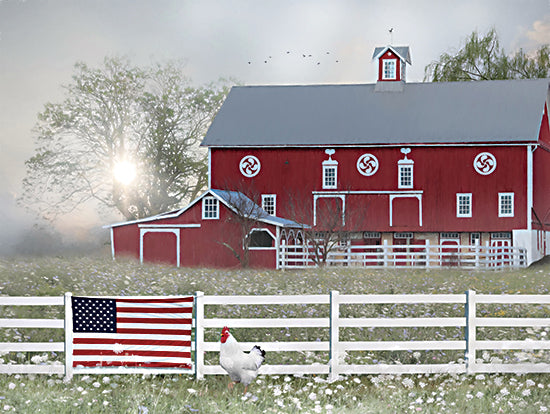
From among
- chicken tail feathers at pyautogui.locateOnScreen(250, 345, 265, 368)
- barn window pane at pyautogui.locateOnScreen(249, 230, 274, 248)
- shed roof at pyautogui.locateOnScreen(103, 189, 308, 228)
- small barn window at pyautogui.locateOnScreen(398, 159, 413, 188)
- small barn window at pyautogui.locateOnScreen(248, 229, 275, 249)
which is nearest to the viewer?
chicken tail feathers at pyautogui.locateOnScreen(250, 345, 265, 368)

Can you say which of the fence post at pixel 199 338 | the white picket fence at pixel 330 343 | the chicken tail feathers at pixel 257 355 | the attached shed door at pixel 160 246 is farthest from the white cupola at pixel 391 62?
the chicken tail feathers at pixel 257 355

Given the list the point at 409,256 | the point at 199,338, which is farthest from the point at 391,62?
the point at 199,338

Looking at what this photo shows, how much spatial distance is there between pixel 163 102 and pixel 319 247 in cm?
1591

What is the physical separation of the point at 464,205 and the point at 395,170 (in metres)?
3.92

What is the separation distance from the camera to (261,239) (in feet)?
125

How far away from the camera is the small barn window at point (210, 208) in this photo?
35594 mm

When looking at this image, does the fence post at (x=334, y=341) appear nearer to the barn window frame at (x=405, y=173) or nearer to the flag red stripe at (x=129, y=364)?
the flag red stripe at (x=129, y=364)

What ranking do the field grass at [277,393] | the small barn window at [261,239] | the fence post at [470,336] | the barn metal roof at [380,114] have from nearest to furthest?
1. the field grass at [277,393]
2. the fence post at [470,336]
3. the small barn window at [261,239]
4. the barn metal roof at [380,114]

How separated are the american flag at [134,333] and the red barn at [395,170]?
24.6 meters

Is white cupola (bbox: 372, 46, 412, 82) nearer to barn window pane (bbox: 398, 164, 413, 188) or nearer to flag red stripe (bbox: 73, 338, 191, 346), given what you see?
barn window pane (bbox: 398, 164, 413, 188)

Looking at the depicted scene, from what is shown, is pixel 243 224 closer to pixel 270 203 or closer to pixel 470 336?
pixel 270 203

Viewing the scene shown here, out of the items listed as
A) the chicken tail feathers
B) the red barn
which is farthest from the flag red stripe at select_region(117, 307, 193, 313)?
the red barn

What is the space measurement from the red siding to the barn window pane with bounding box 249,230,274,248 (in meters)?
1.89

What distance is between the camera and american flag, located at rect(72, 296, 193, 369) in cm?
1120
